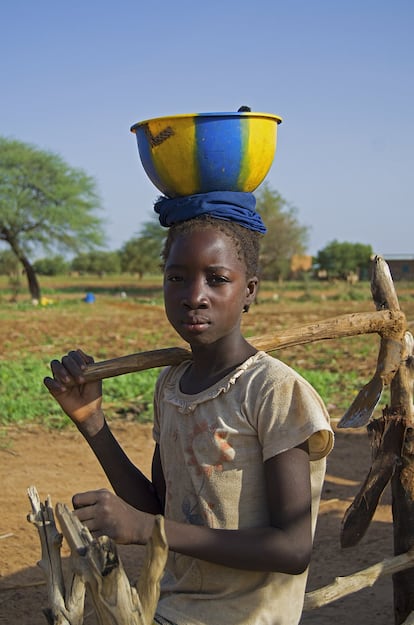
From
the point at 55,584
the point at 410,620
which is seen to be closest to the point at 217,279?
the point at 55,584

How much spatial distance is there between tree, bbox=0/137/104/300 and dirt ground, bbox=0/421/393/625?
24646mm

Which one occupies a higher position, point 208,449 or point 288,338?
point 288,338

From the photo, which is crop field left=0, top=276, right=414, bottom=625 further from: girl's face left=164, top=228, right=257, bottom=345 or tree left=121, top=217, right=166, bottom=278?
tree left=121, top=217, right=166, bottom=278

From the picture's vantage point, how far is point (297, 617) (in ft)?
6.18

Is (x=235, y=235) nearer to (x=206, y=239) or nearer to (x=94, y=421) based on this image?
(x=206, y=239)

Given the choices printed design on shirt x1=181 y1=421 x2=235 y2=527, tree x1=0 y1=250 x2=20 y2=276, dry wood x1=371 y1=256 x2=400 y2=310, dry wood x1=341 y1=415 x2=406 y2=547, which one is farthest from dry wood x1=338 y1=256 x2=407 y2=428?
tree x1=0 y1=250 x2=20 y2=276

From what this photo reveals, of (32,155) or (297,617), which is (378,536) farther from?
(32,155)

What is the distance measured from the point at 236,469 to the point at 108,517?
0.37 meters

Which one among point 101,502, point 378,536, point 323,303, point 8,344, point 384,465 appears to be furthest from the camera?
point 323,303

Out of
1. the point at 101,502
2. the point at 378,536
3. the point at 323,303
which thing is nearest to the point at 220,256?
the point at 101,502

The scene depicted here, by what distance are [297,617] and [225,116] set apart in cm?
126

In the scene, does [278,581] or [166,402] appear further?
Result: [166,402]

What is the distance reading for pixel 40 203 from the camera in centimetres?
3106

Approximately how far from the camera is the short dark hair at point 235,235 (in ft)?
5.93
